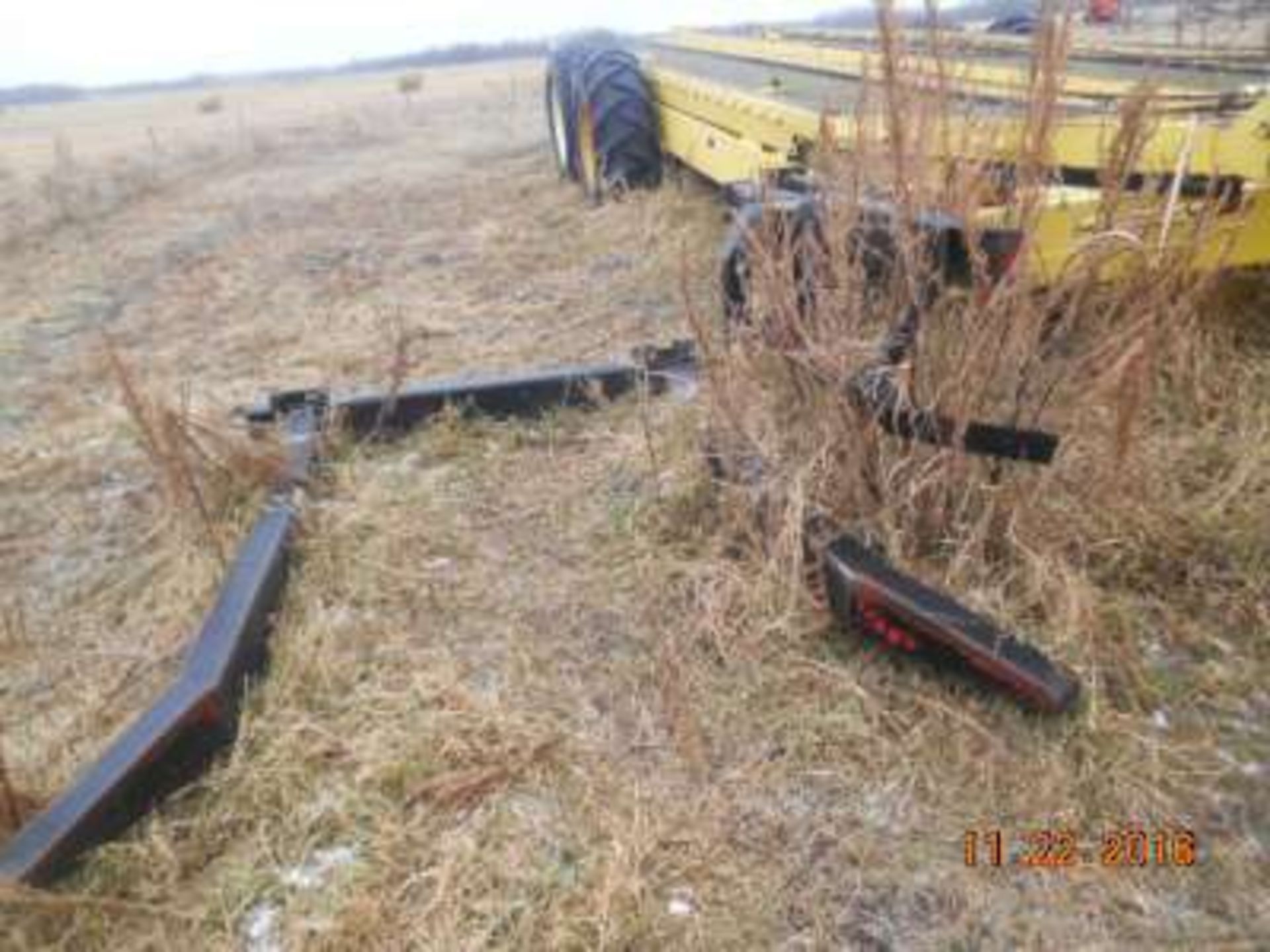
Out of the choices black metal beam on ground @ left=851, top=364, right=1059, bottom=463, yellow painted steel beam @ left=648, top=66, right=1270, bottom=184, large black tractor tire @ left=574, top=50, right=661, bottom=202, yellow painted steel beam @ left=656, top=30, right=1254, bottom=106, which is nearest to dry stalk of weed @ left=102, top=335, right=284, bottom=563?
black metal beam on ground @ left=851, top=364, right=1059, bottom=463

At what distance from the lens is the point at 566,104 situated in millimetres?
7293

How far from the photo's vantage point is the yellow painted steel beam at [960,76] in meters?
2.09

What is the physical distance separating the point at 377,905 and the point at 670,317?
3.24m

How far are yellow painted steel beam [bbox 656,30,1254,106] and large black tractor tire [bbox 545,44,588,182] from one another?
50.8 inches

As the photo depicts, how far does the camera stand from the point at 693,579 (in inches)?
89.8

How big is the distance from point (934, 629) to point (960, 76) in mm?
1618

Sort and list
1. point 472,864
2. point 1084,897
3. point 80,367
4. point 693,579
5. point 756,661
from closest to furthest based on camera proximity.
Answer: point 1084,897 → point 472,864 → point 756,661 → point 693,579 → point 80,367

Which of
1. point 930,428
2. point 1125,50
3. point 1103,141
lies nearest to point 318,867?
point 930,428

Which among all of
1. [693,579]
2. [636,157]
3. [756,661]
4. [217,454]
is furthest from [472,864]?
[636,157]

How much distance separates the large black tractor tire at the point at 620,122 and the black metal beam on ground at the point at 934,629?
Result: 188 inches

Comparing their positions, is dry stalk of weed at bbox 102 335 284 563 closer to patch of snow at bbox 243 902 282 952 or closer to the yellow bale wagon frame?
patch of snow at bbox 243 902 282 952

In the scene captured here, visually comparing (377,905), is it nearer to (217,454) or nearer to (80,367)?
(217,454)

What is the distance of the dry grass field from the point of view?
5.12ft

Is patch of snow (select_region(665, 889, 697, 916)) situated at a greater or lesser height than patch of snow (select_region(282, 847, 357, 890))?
greater
